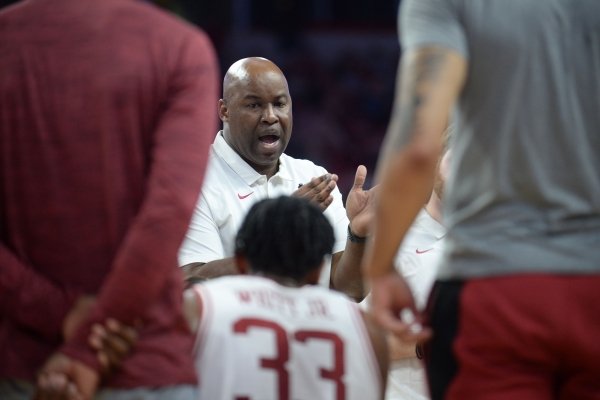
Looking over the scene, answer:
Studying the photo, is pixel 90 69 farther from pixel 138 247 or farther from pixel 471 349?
pixel 471 349

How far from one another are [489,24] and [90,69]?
0.86 m

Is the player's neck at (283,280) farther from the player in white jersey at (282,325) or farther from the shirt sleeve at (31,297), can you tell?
the shirt sleeve at (31,297)

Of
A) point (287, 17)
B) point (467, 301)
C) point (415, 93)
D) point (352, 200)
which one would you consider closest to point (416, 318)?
point (467, 301)

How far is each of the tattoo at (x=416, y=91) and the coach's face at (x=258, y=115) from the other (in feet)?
8.90

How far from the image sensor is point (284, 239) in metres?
2.98

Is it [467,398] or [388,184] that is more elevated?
[388,184]

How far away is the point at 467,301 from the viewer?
7.83 feet

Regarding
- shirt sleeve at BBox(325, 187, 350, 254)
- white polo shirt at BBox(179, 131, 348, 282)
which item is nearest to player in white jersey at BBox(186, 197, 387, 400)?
white polo shirt at BBox(179, 131, 348, 282)

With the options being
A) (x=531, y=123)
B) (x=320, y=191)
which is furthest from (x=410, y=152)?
(x=320, y=191)

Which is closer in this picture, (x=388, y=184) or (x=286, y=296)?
(x=388, y=184)

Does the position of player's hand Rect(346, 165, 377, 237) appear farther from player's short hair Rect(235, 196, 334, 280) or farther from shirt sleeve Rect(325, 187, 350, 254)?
player's short hair Rect(235, 196, 334, 280)

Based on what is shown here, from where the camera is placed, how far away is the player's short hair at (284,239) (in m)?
2.98

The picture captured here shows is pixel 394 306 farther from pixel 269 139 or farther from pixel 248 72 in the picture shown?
pixel 248 72

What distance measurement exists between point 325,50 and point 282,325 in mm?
10460
